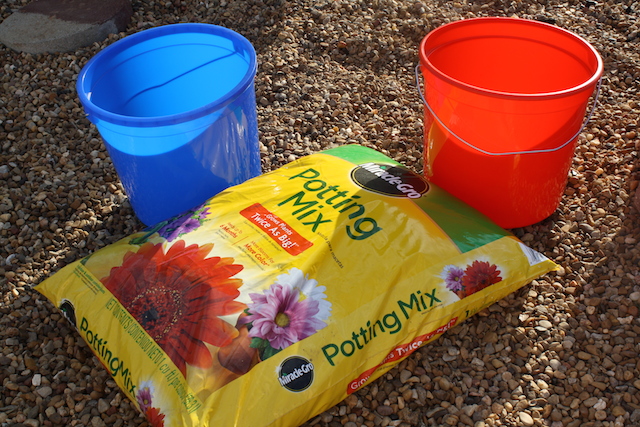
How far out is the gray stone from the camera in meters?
2.50

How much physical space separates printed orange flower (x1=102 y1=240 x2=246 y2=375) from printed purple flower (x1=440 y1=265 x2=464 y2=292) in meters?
0.47

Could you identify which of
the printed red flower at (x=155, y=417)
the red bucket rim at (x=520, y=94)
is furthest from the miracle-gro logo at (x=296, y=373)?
the red bucket rim at (x=520, y=94)

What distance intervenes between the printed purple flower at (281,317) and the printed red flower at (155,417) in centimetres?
25

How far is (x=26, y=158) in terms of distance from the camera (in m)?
2.06

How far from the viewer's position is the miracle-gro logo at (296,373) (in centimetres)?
119

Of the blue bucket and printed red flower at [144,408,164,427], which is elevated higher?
the blue bucket

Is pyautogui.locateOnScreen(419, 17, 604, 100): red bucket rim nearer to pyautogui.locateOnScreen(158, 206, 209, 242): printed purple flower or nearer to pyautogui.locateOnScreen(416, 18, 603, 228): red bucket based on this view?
pyautogui.locateOnScreen(416, 18, 603, 228): red bucket

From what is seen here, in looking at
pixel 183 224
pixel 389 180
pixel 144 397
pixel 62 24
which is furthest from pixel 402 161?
pixel 62 24

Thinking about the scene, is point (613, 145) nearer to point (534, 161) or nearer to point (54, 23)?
point (534, 161)

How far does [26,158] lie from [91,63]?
2.22 feet

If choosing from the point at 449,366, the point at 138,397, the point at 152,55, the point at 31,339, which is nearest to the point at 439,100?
the point at 449,366

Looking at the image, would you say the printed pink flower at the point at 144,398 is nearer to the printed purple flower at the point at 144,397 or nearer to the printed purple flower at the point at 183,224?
the printed purple flower at the point at 144,397

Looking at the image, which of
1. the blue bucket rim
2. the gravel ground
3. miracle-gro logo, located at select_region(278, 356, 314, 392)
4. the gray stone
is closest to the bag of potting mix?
miracle-gro logo, located at select_region(278, 356, 314, 392)

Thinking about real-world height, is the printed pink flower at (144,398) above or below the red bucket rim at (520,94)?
below
